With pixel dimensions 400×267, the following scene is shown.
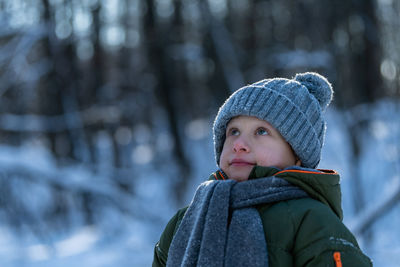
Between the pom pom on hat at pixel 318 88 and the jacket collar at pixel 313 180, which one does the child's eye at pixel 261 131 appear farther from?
the pom pom on hat at pixel 318 88

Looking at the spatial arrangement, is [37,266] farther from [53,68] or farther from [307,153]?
[307,153]

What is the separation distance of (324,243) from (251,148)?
1.35ft

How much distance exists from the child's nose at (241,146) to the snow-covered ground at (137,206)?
2.85 m

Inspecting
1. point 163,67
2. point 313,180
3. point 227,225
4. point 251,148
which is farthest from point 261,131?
point 163,67

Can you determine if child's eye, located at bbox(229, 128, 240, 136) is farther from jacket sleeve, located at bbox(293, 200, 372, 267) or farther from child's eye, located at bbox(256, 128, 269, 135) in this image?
jacket sleeve, located at bbox(293, 200, 372, 267)

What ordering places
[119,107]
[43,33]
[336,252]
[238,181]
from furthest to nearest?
[119,107] → [43,33] → [238,181] → [336,252]

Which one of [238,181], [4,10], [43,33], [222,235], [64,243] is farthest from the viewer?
[64,243]

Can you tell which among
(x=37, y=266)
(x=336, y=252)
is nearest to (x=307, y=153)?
(x=336, y=252)

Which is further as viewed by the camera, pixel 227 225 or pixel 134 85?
pixel 134 85

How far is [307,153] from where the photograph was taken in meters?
1.75

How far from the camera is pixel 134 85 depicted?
39.0 ft

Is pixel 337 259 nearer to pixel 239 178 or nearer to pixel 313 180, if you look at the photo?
pixel 313 180

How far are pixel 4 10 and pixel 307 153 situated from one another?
575 cm

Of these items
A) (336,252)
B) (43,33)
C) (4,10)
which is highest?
(43,33)
